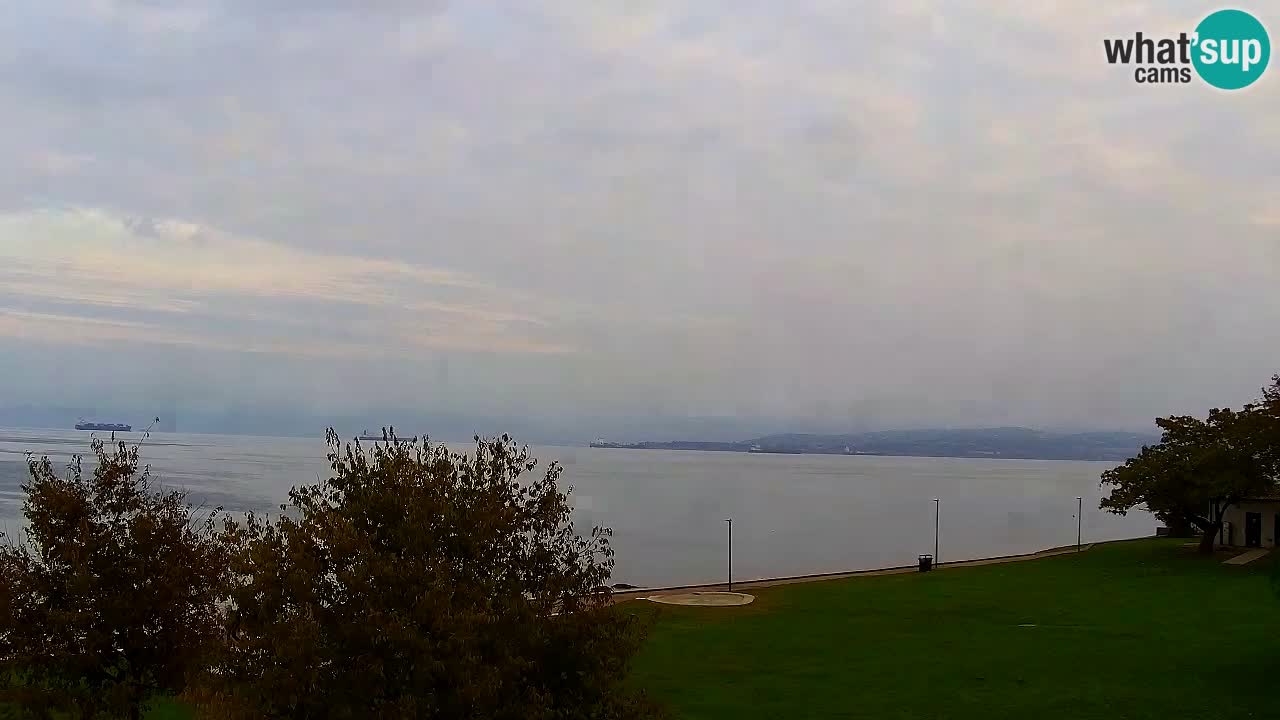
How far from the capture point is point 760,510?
153250 mm

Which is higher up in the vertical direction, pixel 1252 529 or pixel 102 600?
pixel 102 600

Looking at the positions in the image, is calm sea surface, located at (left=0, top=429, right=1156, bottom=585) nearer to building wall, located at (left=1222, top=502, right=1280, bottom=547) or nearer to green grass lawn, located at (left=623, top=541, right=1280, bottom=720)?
building wall, located at (left=1222, top=502, right=1280, bottom=547)

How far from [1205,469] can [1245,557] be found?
496 cm

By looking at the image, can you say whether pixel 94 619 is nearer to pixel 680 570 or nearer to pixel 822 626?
pixel 822 626

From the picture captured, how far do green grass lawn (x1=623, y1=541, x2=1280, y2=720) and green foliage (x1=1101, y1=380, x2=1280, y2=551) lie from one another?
→ 25.4 ft

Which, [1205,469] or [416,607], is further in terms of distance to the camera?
[1205,469]

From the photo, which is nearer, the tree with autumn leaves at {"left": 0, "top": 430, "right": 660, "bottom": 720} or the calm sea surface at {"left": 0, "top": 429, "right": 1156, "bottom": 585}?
the tree with autumn leaves at {"left": 0, "top": 430, "right": 660, "bottom": 720}

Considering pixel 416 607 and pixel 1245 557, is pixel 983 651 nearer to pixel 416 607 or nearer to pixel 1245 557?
pixel 416 607

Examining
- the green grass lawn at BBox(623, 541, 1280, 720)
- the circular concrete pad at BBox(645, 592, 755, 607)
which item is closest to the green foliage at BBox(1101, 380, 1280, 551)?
the green grass lawn at BBox(623, 541, 1280, 720)

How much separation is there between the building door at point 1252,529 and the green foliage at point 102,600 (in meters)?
60.7

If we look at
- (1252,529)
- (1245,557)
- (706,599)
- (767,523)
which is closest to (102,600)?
(706,599)

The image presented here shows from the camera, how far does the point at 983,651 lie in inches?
1222

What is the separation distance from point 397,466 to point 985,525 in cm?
13294

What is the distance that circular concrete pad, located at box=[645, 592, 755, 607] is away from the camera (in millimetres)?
44562
